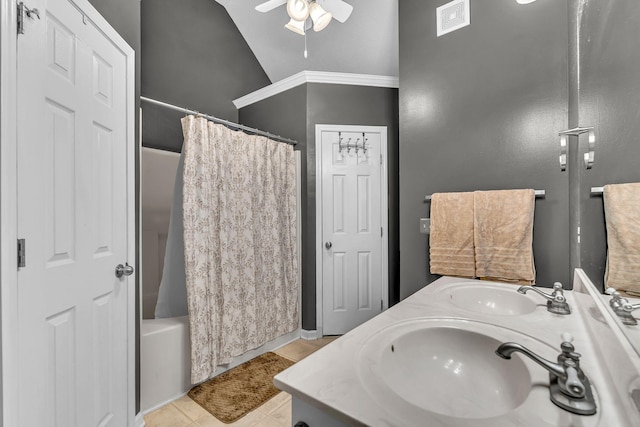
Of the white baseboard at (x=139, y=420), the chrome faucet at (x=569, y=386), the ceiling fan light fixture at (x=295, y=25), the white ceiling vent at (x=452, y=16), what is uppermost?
the ceiling fan light fixture at (x=295, y=25)

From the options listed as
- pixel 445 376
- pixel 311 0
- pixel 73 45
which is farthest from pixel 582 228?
pixel 311 0

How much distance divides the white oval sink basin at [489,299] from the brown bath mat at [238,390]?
4.36 ft

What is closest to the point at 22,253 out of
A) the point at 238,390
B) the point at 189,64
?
the point at 238,390

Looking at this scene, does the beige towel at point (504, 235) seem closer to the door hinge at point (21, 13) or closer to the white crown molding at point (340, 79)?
the white crown molding at point (340, 79)

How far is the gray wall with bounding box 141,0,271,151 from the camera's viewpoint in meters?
2.55

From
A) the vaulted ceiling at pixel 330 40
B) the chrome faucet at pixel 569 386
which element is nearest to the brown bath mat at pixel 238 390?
the chrome faucet at pixel 569 386

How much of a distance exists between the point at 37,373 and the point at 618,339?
1.59m

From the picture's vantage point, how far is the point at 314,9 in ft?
6.91

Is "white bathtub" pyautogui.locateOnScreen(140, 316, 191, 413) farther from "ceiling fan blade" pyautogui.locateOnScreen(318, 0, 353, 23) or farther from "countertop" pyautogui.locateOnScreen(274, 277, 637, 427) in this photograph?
"ceiling fan blade" pyautogui.locateOnScreen(318, 0, 353, 23)

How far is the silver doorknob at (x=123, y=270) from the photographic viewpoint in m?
1.38

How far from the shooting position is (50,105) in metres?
1.01

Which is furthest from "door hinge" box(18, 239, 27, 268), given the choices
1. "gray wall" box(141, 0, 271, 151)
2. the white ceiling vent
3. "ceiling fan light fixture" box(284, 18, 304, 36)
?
the white ceiling vent

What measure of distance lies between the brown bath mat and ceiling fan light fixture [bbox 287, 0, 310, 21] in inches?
100

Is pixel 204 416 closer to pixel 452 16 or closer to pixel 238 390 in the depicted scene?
pixel 238 390
